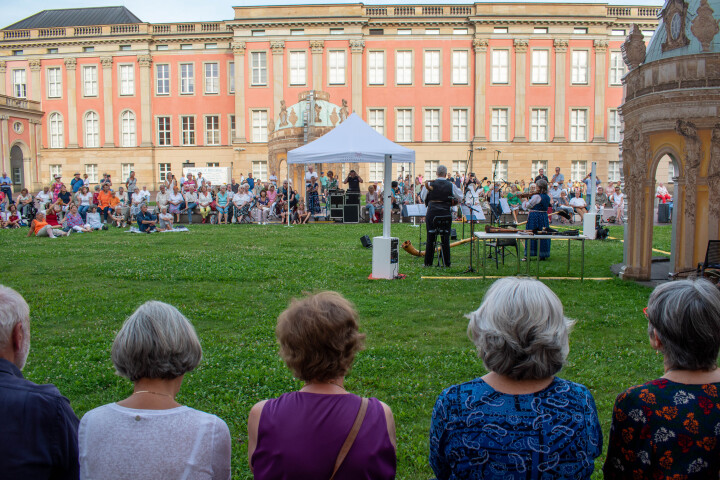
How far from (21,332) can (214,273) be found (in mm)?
8629

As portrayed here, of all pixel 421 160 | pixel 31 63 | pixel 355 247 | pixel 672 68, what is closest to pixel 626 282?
pixel 672 68

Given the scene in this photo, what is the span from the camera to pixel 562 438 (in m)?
2.27

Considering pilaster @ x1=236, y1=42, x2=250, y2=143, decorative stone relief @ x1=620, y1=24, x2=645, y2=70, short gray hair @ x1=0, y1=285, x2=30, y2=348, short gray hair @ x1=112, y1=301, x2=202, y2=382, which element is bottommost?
short gray hair @ x1=112, y1=301, x2=202, y2=382

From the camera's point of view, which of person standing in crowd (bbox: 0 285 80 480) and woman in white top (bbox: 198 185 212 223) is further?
woman in white top (bbox: 198 185 212 223)

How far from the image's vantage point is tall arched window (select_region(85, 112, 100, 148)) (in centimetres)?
4872

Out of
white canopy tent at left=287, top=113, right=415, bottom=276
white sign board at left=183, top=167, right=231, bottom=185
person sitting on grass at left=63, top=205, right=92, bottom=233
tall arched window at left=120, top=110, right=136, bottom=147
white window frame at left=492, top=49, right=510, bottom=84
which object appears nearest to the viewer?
white canopy tent at left=287, top=113, right=415, bottom=276

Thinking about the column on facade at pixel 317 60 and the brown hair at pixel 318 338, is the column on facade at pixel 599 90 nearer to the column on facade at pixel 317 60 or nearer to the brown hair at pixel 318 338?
the column on facade at pixel 317 60

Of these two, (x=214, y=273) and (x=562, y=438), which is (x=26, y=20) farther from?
(x=562, y=438)

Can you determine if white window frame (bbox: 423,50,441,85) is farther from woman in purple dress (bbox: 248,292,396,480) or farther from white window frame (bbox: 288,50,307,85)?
woman in purple dress (bbox: 248,292,396,480)

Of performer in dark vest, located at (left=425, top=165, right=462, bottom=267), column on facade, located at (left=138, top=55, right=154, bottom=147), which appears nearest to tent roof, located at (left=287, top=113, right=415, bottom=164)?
performer in dark vest, located at (left=425, top=165, right=462, bottom=267)

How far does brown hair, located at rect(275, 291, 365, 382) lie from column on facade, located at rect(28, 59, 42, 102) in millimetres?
53998

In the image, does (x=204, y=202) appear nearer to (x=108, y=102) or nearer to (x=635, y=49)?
(x=635, y=49)

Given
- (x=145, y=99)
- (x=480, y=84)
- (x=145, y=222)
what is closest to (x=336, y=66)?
(x=480, y=84)

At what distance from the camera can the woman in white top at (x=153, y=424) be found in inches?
91.2
